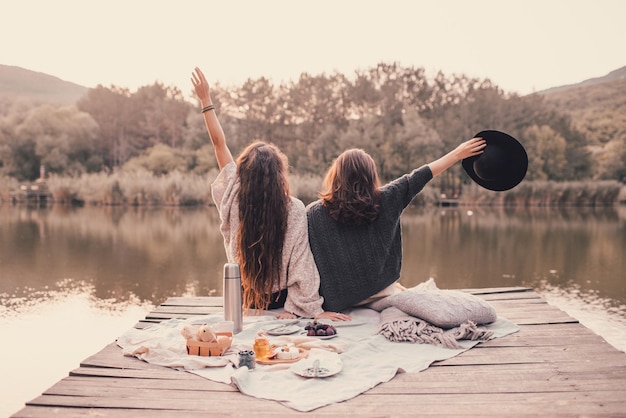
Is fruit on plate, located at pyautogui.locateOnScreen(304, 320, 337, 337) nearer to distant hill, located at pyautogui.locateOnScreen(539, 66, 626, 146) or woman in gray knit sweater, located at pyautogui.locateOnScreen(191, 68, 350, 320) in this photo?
woman in gray knit sweater, located at pyautogui.locateOnScreen(191, 68, 350, 320)

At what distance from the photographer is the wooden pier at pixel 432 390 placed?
2496 mm

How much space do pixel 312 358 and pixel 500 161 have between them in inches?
76.0

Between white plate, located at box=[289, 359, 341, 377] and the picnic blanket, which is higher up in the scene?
white plate, located at box=[289, 359, 341, 377]

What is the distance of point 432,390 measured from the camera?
8.97ft

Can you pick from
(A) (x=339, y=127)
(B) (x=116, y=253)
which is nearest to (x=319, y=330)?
(B) (x=116, y=253)

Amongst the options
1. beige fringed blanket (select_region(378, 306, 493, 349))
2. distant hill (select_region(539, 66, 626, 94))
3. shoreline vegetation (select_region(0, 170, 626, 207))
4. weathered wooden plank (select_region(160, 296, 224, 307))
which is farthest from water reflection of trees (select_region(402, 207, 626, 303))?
distant hill (select_region(539, 66, 626, 94))

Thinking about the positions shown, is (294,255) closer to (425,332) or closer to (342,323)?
(342,323)

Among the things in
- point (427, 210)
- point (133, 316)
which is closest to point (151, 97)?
point (427, 210)

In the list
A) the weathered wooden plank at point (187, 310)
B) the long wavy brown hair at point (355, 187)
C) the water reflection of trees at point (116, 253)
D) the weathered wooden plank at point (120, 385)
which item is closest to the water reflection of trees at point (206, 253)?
the water reflection of trees at point (116, 253)

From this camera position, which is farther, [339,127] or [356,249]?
[339,127]

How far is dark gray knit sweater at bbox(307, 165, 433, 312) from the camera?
4039 mm

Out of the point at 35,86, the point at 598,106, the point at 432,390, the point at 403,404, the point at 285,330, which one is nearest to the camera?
the point at 403,404

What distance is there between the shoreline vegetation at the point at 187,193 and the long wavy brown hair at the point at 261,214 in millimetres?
15809

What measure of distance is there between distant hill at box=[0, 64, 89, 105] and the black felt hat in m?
69.8
